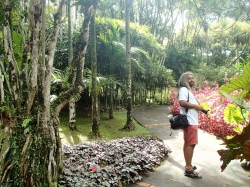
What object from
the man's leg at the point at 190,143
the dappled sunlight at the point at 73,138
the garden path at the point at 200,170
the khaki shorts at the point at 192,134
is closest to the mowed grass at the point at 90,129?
the dappled sunlight at the point at 73,138

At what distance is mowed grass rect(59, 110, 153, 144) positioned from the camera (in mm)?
5969

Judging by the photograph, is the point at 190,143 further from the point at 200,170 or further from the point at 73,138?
the point at 73,138

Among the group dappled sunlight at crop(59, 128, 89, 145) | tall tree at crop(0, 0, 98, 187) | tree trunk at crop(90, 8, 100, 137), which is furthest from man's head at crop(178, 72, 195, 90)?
dappled sunlight at crop(59, 128, 89, 145)

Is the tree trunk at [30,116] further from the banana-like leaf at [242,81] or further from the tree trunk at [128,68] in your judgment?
the tree trunk at [128,68]

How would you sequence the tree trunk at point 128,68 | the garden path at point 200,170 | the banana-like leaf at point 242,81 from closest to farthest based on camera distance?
the banana-like leaf at point 242,81
the garden path at point 200,170
the tree trunk at point 128,68

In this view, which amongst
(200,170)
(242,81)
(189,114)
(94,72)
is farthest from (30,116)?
(94,72)

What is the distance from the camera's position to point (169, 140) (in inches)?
223

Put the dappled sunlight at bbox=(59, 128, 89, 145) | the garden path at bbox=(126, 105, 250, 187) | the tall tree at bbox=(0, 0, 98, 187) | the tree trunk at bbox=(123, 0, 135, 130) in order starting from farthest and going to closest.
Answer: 1. the tree trunk at bbox=(123, 0, 135, 130)
2. the dappled sunlight at bbox=(59, 128, 89, 145)
3. the garden path at bbox=(126, 105, 250, 187)
4. the tall tree at bbox=(0, 0, 98, 187)

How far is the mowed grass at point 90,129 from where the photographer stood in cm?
597

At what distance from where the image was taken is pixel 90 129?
684 centimetres

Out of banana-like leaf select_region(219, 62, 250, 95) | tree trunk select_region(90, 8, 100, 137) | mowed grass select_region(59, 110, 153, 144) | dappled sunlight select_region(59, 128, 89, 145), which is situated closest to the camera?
banana-like leaf select_region(219, 62, 250, 95)

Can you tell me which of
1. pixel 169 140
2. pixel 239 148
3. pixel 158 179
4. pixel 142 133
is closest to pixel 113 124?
pixel 142 133

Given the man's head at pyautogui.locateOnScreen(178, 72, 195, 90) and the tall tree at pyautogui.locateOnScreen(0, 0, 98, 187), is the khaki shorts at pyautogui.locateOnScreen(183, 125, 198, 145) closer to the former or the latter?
the man's head at pyautogui.locateOnScreen(178, 72, 195, 90)

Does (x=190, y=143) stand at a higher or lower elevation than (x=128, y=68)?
lower
